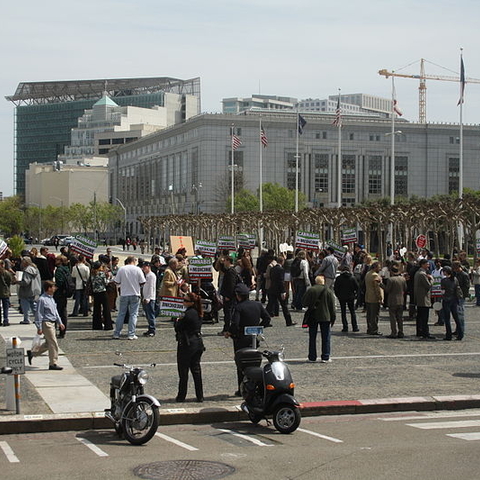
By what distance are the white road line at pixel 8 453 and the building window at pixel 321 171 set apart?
115 meters

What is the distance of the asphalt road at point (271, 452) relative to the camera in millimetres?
9258

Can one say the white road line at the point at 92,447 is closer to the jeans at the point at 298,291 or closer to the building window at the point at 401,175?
the jeans at the point at 298,291

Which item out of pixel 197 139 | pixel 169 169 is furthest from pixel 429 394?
pixel 169 169

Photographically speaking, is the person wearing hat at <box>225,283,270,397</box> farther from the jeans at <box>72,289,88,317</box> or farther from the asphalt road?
the jeans at <box>72,289,88,317</box>

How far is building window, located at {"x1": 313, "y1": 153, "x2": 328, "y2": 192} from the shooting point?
412 ft

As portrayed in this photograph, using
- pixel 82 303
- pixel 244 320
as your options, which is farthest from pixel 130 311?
pixel 244 320

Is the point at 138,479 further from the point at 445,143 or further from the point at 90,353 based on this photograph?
the point at 445,143

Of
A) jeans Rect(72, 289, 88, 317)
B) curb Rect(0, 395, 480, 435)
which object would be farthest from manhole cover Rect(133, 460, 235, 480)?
jeans Rect(72, 289, 88, 317)

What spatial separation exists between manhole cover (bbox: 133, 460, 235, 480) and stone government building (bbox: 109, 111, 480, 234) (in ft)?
354

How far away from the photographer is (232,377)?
15.4 m

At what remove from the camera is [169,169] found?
139m

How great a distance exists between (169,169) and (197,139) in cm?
1515

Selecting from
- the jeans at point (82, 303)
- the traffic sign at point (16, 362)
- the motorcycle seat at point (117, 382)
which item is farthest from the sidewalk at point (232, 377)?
the jeans at point (82, 303)

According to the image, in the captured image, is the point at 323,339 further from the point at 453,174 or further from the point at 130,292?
the point at 453,174
